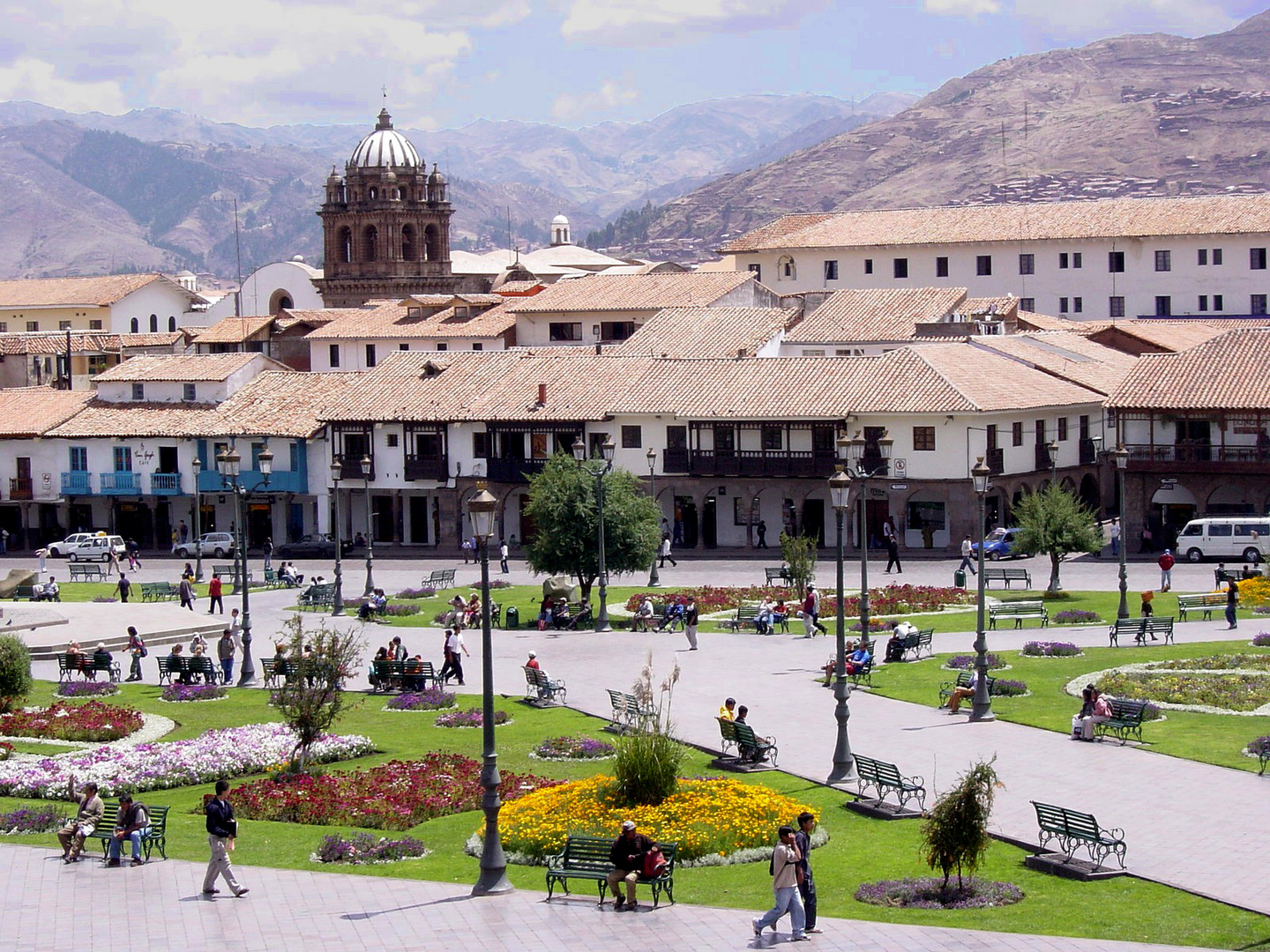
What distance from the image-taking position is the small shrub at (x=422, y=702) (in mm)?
35938

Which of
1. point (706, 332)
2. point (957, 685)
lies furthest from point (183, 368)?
point (957, 685)

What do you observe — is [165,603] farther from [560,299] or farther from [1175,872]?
[560,299]

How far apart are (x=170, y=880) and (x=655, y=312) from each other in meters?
64.6

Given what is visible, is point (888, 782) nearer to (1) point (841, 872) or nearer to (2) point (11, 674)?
(1) point (841, 872)

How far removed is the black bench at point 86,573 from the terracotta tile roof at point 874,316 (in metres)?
28.9

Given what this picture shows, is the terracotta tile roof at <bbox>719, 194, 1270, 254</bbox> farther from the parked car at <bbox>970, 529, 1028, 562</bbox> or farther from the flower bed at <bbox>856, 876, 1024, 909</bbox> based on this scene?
the flower bed at <bbox>856, 876, 1024, 909</bbox>

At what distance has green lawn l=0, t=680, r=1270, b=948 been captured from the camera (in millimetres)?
20000

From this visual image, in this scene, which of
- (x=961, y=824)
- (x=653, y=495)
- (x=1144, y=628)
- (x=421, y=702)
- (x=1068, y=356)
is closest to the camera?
(x=961, y=824)

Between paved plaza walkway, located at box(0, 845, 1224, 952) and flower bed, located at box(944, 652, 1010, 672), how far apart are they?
15.9 meters

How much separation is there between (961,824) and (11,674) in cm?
2011

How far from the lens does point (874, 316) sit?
262ft

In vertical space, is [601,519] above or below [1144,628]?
above

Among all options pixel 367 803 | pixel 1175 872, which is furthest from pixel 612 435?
pixel 1175 872

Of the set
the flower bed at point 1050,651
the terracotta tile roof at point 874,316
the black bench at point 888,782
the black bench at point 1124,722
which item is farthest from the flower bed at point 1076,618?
the terracotta tile roof at point 874,316
